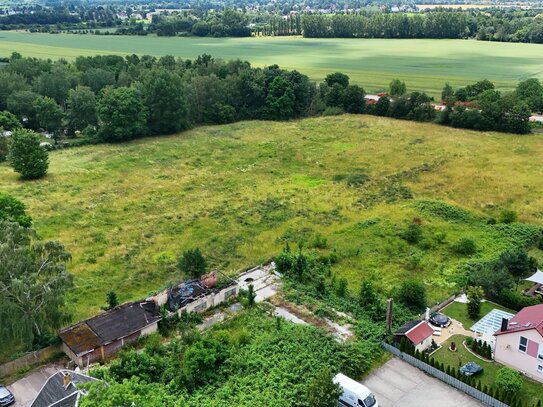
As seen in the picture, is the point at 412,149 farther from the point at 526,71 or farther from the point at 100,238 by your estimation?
the point at 526,71

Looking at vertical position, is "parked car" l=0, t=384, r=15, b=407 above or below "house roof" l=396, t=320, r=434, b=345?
below

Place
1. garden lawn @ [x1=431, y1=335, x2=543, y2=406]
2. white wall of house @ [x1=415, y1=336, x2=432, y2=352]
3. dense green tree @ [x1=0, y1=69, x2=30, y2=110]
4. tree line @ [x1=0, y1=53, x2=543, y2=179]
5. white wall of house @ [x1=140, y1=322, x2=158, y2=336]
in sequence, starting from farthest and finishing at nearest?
dense green tree @ [x1=0, y1=69, x2=30, y2=110], tree line @ [x1=0, y1=53, x2=543, y2=179], white wall of house @ [x1=140, y1=322, x2=158, y2=336], white wall of house @ [x1=415, y1=336, x2=432, y2=352], garden lawn @ [x1=431, y1=335, x2=543, y2=406]

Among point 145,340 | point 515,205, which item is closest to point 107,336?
point 145,340

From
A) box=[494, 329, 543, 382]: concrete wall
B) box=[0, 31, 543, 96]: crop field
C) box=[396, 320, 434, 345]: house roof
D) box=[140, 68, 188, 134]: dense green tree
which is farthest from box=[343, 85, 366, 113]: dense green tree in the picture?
box=[494, 329, 543, 382]: concrete wall

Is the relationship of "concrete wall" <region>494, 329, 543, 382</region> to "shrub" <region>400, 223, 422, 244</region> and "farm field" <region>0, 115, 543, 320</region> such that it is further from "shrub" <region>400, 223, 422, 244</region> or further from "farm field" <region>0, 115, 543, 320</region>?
"shrub" <region>400, 223, 422, 244</region>

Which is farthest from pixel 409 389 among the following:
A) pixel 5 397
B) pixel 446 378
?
pixel 5 397

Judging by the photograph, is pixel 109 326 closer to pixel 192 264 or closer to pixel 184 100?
pixel 192 264
